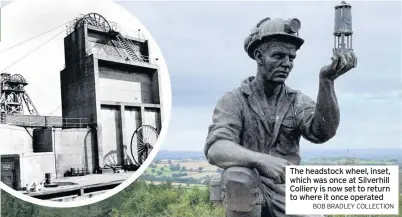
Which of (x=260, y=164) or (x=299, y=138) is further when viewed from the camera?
(x=299, y=138)

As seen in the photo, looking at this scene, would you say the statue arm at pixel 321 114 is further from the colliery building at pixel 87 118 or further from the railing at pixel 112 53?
the railing at pixel 112 53

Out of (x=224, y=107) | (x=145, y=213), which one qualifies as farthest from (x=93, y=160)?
(x=145, y=213)

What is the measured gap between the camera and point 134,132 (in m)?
9.11

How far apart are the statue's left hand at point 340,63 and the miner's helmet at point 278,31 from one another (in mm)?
352

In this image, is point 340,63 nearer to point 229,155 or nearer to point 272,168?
point 272,168

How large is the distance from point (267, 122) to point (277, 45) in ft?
1.49

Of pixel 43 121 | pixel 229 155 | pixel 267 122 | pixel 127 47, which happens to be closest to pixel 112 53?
pixel 127 47

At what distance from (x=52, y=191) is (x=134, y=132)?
1.49 meters

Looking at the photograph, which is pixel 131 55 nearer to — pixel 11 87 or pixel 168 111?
pixel 168 111

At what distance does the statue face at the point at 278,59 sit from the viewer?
3422 mm
